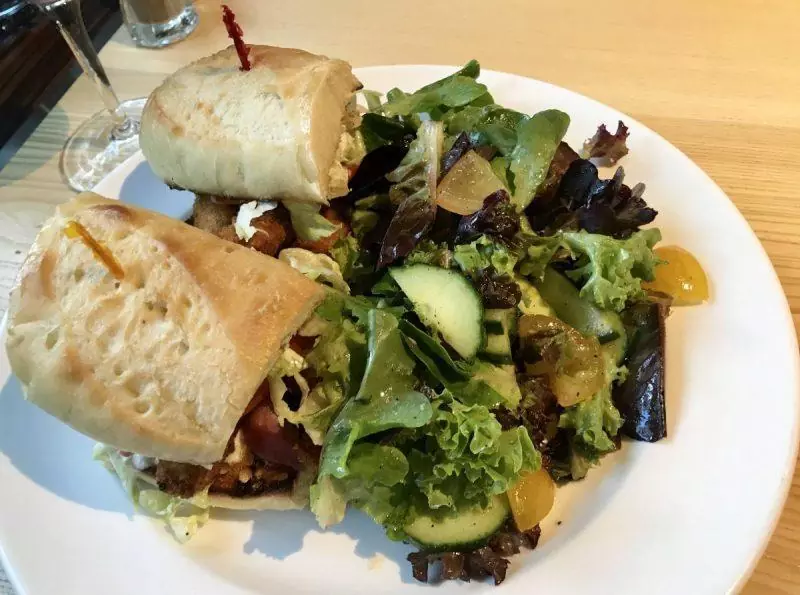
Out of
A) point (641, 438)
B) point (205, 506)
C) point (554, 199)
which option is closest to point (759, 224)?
point (554, 199)

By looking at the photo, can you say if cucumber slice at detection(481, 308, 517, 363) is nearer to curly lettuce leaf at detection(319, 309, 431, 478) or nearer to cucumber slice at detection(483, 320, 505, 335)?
cucumber slice at detection(483, 320, 505, 335)

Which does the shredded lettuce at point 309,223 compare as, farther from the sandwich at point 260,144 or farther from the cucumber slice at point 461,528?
the cucumber slice at point 461,528

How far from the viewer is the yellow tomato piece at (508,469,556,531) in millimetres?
1633

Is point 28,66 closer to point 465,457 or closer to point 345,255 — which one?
point 345,255

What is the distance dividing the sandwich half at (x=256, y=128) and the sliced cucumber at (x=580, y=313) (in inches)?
30.6

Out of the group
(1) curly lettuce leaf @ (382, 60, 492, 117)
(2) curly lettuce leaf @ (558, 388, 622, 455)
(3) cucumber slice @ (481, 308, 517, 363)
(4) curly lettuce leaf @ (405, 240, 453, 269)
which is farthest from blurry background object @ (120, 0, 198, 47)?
(2) curly lettuce leaf @ (558, 388, 622, 455)

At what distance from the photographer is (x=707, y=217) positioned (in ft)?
6.77

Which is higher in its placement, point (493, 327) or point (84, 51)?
point (84, 51)

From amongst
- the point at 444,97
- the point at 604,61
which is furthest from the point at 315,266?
the point at 604,61

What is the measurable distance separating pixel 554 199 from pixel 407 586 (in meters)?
1.33

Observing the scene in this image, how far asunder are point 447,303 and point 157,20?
102 inches

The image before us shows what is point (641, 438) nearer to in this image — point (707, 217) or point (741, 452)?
point (741, 452)

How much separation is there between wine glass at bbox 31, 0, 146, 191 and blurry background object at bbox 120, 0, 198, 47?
48 cm

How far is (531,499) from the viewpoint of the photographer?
5.45 feet
